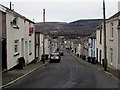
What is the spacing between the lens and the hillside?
86938 mm

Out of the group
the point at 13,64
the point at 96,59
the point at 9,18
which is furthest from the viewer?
the point at 96,59

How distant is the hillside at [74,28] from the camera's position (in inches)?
3423

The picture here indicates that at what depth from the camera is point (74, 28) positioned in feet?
340

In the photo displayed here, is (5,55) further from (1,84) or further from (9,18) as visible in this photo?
(1,84)

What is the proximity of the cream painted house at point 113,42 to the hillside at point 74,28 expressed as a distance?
80.6 ft

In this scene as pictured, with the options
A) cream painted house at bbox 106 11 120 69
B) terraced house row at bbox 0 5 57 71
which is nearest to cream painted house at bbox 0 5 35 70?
terraced house row at bbox 0 5 57 71

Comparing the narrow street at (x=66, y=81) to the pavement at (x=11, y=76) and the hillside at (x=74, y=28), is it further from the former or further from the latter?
the hillside at (x=74, y=28)

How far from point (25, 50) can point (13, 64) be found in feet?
19.2

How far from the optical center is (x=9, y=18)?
19969 millimetres

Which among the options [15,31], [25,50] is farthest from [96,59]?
[15,31]

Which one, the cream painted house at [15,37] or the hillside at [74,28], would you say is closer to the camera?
the cream painted house at [15,37]

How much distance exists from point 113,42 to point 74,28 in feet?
257

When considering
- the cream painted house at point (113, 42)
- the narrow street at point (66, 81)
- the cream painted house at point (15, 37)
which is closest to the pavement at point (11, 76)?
the narrow street at point (66, 81)

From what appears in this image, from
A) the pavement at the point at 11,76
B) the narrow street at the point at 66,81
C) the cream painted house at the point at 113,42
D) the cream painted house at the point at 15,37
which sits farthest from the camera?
the cream painted house at the point at 113,42
